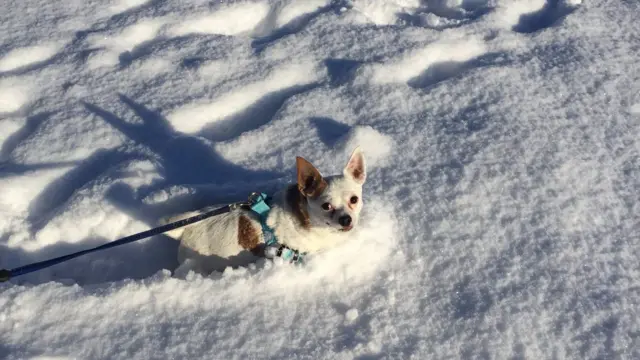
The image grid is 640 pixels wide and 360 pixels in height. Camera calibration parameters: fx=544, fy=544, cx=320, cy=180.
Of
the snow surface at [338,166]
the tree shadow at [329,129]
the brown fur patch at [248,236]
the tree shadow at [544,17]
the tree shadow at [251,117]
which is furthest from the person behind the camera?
the tree shadow at [544,17]

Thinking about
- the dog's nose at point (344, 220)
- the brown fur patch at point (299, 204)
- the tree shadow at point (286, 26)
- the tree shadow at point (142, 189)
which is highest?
the tree shadow at point (286, 26)

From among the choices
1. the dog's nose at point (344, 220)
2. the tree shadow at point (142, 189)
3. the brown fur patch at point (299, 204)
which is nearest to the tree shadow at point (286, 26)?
the tree shadow at point (142, 189)

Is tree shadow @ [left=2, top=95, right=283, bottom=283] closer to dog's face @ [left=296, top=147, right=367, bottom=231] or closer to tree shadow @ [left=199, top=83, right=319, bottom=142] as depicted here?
tree shadow @ [left=199, top=83, right=319, bottom=142]

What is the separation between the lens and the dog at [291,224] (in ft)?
9.09

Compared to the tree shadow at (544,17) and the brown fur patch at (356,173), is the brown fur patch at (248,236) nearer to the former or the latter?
the brown fur patch at (356,173)

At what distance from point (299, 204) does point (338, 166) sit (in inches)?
25.8

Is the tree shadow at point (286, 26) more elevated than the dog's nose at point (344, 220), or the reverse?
the tree shadow at point (286, 26)

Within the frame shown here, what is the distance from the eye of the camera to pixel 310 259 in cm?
288

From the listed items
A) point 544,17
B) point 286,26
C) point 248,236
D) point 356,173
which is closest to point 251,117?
point 286,26

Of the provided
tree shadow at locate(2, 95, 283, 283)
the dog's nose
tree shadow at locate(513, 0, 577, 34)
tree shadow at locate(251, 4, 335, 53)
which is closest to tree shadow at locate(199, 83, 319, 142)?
tree shadow at locate(2, 95, 283, 283)

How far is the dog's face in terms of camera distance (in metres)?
2.73

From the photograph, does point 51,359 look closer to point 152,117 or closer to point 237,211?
point 237,211

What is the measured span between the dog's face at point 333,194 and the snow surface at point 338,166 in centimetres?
25

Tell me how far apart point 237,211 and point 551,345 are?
172 centimetres
